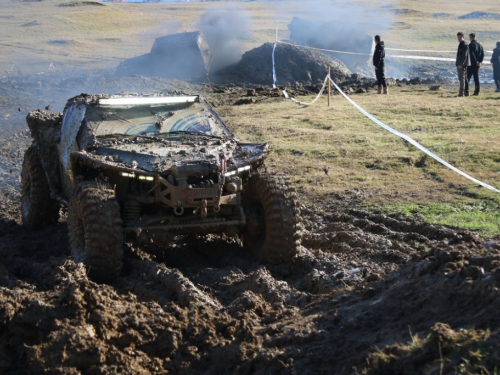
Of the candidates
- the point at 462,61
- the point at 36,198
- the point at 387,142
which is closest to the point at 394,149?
the point at 387,142

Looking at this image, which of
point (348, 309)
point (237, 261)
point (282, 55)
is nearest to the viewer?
point (348, 309)

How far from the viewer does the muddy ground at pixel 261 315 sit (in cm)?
516

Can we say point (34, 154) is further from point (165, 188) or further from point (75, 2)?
point (75, 2)

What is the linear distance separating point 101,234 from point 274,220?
6.19 ft

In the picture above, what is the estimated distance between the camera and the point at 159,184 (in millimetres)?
8328

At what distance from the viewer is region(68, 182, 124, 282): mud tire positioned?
314 inches

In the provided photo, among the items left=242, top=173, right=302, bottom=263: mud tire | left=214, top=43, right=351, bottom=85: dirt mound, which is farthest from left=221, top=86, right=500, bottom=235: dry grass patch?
left=214, top=43, right=351, bottom=85: dirt mound

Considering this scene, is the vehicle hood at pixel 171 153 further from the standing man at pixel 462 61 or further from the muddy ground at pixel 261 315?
the standing man at pixel 462 61

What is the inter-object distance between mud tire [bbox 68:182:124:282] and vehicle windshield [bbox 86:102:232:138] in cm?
157

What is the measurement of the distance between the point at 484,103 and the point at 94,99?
12.6 metres

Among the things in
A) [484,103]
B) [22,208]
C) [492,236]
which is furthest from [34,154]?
[484,103]

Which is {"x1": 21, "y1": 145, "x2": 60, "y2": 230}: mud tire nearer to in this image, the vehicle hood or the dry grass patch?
the vehicle hood

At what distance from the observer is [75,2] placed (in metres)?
60.5

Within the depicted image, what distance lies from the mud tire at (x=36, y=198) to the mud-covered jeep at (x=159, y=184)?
423 millimetres
